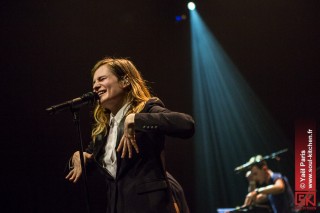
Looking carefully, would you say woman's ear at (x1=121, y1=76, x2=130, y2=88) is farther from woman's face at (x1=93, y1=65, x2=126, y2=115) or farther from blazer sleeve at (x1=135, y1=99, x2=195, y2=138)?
blazer sleeve at (x1=135, y1=99, x2=195, y2=138)

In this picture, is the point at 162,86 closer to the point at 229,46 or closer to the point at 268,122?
the point at 229,46

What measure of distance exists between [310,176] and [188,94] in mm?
1570

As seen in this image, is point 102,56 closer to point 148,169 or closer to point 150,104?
point 150,104

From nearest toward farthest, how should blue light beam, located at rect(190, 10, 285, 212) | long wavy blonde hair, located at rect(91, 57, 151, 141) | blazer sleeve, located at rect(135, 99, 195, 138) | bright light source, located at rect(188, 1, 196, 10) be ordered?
1. blazer sleeve, located at rect(135, 99, 195, 138)
2. long wavy blonde hair, located at rect(91, 57, 151, 141)
3. bright light source, located at rect(188, 1, 196, 10)
4. blue light beam, located at rect(190, 10, 285, 212)

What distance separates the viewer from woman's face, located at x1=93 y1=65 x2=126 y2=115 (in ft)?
6.85

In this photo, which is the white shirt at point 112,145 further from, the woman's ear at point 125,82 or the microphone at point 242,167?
the microphone at point 242,167

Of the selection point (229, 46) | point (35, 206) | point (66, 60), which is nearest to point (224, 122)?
point (229, 46)

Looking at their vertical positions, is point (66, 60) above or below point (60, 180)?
above

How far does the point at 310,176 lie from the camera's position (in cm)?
441

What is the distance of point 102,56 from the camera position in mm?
4492

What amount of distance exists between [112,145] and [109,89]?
0.92 feet

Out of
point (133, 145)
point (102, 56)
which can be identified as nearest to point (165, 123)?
point (133, 145)

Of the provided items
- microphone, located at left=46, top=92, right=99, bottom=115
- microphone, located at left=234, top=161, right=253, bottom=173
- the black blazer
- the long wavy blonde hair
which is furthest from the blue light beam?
the black blazer

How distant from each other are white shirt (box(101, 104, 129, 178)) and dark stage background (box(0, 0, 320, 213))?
2270 mm
